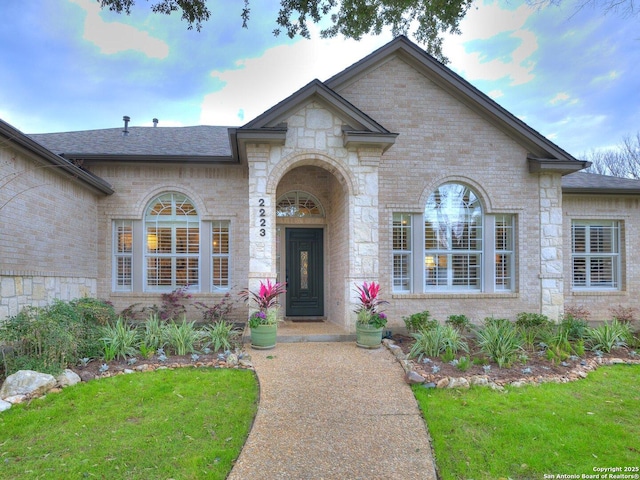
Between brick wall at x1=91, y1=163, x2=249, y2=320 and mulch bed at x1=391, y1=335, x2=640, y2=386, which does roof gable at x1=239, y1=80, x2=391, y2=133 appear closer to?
brick wall at x1=91, y1=163, x2=249, y2=320

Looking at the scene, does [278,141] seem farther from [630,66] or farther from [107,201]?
[630,66]

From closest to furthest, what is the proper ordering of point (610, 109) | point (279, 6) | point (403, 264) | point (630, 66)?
point (279, 6) → point (403, 264) → point (630, 66) → point (610, 109)

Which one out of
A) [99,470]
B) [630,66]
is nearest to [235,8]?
[99,470]

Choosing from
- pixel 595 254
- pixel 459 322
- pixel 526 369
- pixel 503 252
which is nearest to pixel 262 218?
pixel 459 322

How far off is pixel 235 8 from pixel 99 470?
Result: 621 centimetres

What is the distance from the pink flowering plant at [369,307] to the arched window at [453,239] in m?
2.35

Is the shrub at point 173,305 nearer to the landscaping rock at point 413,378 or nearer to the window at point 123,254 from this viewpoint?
the window at point 123,254

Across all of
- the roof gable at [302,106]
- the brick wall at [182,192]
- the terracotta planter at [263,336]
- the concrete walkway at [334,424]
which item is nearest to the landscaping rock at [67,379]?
the concrete walkway at [334,424]

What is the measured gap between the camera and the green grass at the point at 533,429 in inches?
133

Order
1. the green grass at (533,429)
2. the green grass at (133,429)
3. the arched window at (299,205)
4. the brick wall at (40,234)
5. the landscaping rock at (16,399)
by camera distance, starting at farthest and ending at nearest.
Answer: the arched window at (299,205), the brick wall at (40,234), the landscaping rock at (16,399), the green grass at (533,429), the green grass at (133,429)

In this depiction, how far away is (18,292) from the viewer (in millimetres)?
6035

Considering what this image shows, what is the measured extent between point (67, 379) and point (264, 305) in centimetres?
310

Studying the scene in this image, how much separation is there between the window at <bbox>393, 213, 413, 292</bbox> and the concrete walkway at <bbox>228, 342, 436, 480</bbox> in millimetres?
3047

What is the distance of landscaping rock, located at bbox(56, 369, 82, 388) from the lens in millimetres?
4877
